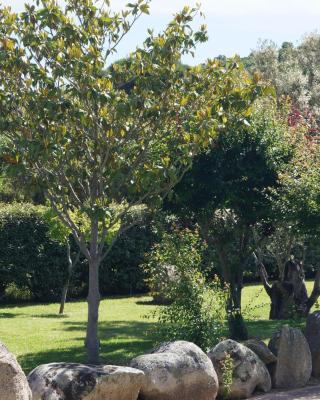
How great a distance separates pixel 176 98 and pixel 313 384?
4.93m

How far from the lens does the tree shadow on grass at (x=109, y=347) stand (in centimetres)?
1358

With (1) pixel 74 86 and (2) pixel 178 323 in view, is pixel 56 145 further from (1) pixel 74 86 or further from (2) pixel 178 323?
(2) pixel 178 323

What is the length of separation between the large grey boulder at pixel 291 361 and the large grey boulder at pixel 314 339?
0.49 metres

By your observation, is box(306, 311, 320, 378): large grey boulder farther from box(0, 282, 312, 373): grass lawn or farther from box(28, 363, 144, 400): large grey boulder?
box(28, 363, 144, 400): large grey boulder

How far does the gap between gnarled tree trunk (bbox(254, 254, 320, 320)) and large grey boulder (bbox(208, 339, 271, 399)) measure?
6.93 m

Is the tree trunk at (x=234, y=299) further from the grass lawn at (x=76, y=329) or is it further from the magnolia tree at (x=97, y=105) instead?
the magnolia tree at (x=97, y=105)

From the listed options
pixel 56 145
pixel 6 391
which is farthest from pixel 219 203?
pixel 6 391

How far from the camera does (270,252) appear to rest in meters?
19.6

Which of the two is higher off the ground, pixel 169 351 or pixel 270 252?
pixel 270 252

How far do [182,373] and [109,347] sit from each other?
5113mm

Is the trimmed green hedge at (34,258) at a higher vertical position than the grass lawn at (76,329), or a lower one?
higher

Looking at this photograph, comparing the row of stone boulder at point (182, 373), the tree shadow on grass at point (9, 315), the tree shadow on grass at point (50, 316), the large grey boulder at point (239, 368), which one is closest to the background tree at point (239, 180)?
the row of stone boulder at point (182, 373)

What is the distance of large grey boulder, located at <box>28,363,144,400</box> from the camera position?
9383 millimetres

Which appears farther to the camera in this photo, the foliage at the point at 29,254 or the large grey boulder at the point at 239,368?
the foliage at the point at 29,254
